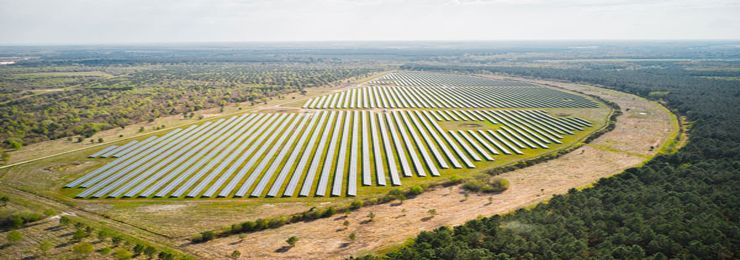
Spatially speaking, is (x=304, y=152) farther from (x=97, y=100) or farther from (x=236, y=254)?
(x=97, y=100)

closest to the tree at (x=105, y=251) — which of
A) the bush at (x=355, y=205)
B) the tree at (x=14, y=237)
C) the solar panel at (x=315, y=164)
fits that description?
the tree at (x=14, y=237)

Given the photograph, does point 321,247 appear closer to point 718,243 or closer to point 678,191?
point 718,243

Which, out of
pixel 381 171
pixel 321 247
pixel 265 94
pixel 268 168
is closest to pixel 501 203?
pixel 381 171

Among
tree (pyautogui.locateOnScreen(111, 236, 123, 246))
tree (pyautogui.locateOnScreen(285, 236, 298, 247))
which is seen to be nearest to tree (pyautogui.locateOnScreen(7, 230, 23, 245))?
tree (pyautogui.locateOnScreen(111, 236, 123, 246))

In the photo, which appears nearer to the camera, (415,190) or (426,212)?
(426,212)

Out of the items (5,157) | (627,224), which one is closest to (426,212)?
(627,224)

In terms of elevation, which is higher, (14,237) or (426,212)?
(14,237)
